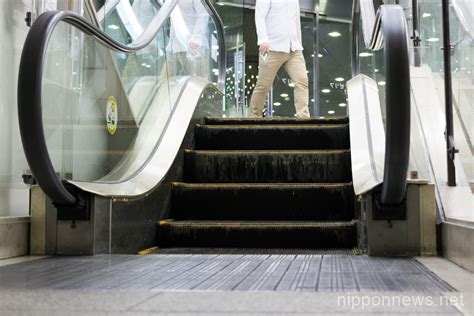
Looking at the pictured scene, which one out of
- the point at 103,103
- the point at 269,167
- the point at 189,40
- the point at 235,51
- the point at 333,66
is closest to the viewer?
the point at 103,103

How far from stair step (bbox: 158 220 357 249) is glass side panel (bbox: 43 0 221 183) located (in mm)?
512

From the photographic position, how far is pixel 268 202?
159 inches

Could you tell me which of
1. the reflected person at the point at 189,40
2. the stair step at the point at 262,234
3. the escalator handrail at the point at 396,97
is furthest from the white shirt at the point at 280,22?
the escalator handrail at the point at 396,97

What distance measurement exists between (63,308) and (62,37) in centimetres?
205

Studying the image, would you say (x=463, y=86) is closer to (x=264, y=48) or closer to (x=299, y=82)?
(x=264, y=48)

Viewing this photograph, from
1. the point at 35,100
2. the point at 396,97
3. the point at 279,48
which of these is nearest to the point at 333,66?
the point at 279,48

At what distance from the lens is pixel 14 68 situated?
A: 10.8ft

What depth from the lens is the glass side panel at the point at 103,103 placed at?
10.8ft

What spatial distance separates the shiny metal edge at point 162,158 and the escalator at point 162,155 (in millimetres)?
14

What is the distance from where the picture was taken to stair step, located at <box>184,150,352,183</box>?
4391 millimetres

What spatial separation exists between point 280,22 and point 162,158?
3.22 metres

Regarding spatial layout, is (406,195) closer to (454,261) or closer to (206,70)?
(454,261)

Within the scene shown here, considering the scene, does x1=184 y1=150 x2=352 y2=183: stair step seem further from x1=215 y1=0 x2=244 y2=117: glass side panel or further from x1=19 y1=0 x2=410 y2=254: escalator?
x1=215 y1=0 x2=244 y2=117: glass side panel

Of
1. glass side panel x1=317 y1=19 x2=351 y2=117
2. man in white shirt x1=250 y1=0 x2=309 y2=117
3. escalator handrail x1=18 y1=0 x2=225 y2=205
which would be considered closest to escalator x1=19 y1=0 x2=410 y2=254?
escalator handrail x1=18 y1=0 x2=225 y2=205
